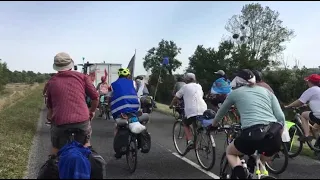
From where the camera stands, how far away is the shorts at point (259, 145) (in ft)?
15.5

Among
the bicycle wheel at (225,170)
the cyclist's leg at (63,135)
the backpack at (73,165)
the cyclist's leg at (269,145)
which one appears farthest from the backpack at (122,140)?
the cyclist's leg at (269,145)

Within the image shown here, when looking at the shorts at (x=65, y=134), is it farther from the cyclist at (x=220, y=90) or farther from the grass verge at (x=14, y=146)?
the cyclist at (x=220, y=90)

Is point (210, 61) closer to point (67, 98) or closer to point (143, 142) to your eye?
point (143, 142)

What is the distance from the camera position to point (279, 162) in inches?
266

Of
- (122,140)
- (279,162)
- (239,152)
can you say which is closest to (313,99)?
(279,162)

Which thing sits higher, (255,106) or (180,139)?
(255,106)

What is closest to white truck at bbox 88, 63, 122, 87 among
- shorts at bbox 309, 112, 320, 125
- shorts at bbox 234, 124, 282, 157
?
shorts at bbox 309, 112, 320, 125

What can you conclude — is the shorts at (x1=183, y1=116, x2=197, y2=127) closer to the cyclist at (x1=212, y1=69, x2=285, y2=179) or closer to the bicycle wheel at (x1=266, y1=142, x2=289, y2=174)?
the bicycle wheel at (x1=266, y1=142, x2=289, y2=174)

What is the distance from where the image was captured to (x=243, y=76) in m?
5.14

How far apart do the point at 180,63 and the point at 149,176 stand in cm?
10124

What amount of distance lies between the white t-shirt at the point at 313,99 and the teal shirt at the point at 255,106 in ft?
11.2

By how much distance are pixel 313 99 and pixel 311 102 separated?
89mm

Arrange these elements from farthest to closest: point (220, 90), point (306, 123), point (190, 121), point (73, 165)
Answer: point (220, 90) < point (306, 123) < point (190, 121) < point (73, 165)

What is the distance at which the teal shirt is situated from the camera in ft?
16.0
